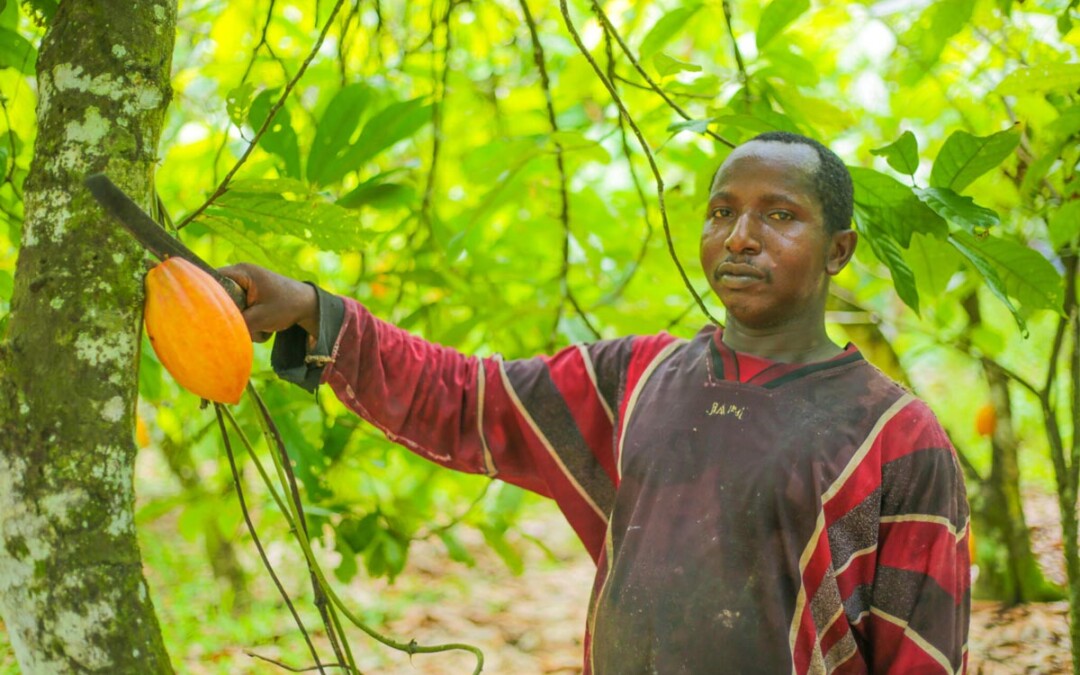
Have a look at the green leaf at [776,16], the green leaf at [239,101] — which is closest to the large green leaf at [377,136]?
the green leaf at [239,101]

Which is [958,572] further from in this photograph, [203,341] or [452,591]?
[452,591]

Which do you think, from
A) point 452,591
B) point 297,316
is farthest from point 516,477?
point 452,591

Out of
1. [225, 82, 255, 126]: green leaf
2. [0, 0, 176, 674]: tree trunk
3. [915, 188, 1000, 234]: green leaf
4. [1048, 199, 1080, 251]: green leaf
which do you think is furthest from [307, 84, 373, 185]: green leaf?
[1048, 199, 1080, 251]: green leaf

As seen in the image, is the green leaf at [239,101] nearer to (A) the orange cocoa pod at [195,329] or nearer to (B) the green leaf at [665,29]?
(A) the orange cocoa pod at [195,329]

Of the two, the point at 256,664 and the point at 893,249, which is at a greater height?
the point at 893,249

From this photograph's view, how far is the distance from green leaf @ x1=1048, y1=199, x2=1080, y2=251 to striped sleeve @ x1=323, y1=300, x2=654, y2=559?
0.72 m

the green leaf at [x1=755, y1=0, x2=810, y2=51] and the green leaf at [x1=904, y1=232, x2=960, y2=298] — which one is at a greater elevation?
the green leaf at [x1=755, y1=0, x2=810, y2=51]

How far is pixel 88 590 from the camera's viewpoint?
858 mm

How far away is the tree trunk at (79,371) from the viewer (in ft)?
2.81

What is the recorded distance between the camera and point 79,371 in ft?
2.93

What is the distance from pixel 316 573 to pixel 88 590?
34 centimetres

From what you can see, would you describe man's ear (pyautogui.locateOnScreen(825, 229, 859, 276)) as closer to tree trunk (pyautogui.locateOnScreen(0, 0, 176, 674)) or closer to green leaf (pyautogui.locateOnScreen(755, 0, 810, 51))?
green leaf (pyautogui.locateOnScreen(755, 0, 810, 51))

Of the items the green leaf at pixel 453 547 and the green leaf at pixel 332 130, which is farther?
the green leaf at pixel 453 547

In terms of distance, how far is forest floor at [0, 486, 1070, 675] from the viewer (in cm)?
250
